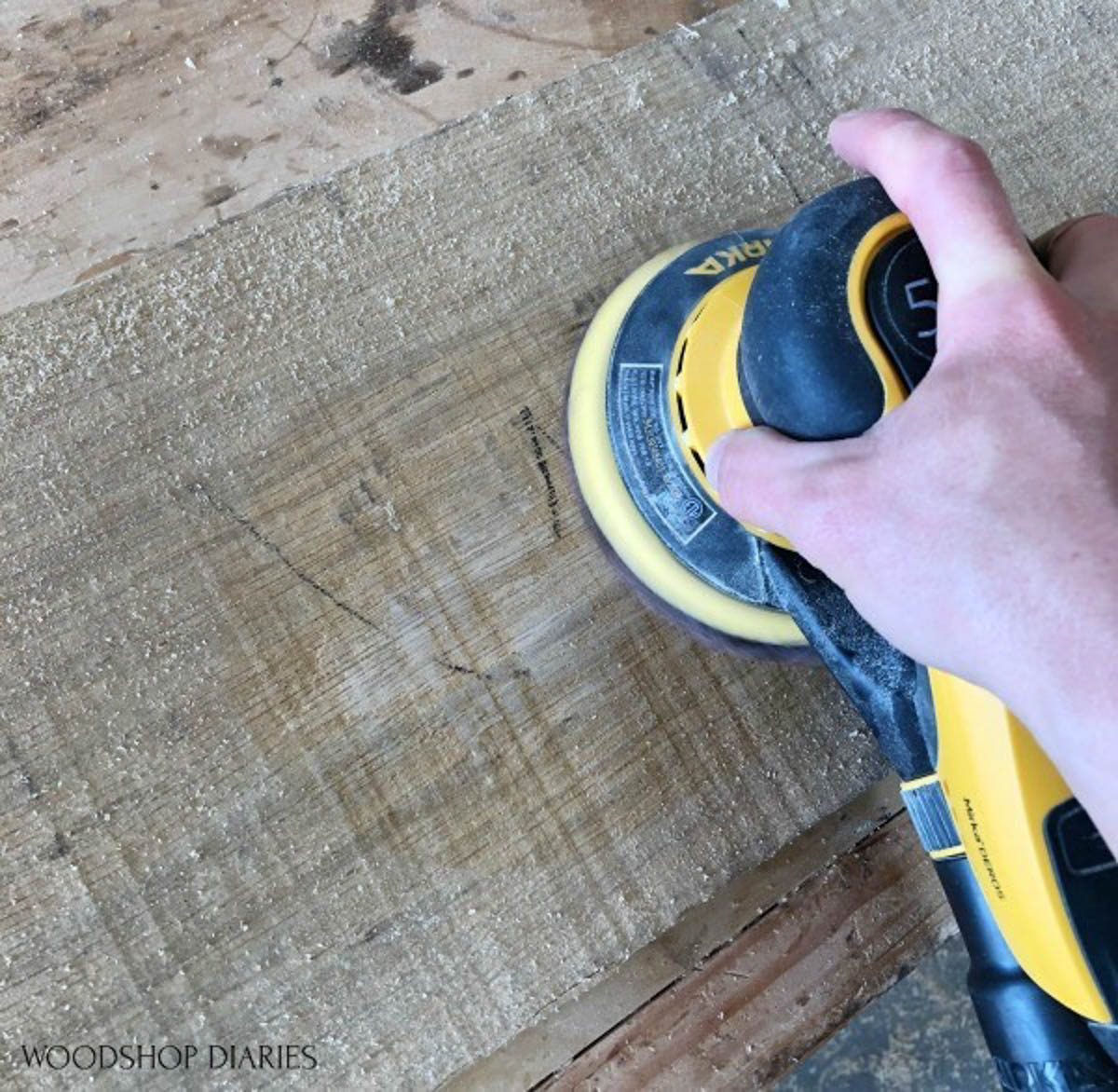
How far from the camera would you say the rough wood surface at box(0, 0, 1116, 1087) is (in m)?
0.64

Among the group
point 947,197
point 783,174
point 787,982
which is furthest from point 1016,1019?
point 783,174

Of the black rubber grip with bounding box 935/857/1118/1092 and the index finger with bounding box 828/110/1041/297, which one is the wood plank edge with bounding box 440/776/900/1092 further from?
the index finger with bounding box 828/110/1041/297

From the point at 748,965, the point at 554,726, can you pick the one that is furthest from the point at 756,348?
the point at 748,965

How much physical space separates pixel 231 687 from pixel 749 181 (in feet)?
1.64

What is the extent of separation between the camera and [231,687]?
666 mm

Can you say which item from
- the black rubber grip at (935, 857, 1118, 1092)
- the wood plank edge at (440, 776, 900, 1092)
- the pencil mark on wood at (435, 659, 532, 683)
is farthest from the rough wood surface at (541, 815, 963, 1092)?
the pencil mark on wood at (435, 659, 532, 683)

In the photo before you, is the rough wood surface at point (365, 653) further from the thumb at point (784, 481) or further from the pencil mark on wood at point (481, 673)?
the thumb at point (784, 481)

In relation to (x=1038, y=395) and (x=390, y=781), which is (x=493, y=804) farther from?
(x=1038, y=395)

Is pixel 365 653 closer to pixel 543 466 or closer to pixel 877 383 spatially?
pixel 543 466

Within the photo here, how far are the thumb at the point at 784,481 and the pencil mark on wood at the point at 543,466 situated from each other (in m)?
0.18

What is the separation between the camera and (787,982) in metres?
0.72

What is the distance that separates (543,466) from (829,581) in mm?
208

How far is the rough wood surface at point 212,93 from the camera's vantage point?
753 mm

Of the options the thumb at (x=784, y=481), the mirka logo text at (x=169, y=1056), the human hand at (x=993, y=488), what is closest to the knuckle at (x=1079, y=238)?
the human hand at (x=993, y=488)
